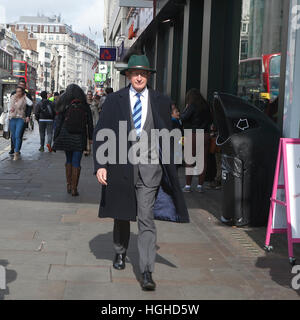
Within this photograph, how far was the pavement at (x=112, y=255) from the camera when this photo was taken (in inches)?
178

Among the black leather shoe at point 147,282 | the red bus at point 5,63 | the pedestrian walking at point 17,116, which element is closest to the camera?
the black leather shoe at point 147,282

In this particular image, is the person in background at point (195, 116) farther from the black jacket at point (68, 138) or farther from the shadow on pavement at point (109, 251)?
the shadow on pavement at point (109, 251)

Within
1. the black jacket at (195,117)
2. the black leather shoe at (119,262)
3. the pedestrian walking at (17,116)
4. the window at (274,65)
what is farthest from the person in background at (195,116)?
the pedestrian walking at (17,116)

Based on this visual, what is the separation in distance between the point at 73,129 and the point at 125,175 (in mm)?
4551

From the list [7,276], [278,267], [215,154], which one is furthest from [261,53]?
[7,276]

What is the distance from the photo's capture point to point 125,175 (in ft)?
15.7

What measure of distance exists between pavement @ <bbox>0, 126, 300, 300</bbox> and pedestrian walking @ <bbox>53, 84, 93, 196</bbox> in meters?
0.63

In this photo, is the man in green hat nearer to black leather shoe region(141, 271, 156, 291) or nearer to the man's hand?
the man's hand

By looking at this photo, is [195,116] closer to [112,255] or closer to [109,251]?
[109,251]

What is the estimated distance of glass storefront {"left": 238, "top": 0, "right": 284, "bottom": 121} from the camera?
27.7ft

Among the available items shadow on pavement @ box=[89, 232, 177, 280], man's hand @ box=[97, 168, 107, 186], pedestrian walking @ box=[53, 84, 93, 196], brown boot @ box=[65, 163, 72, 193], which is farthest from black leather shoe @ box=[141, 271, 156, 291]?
brown boot @ box=[65, 163, 72, 193]

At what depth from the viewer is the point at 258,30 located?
32.4 ft
